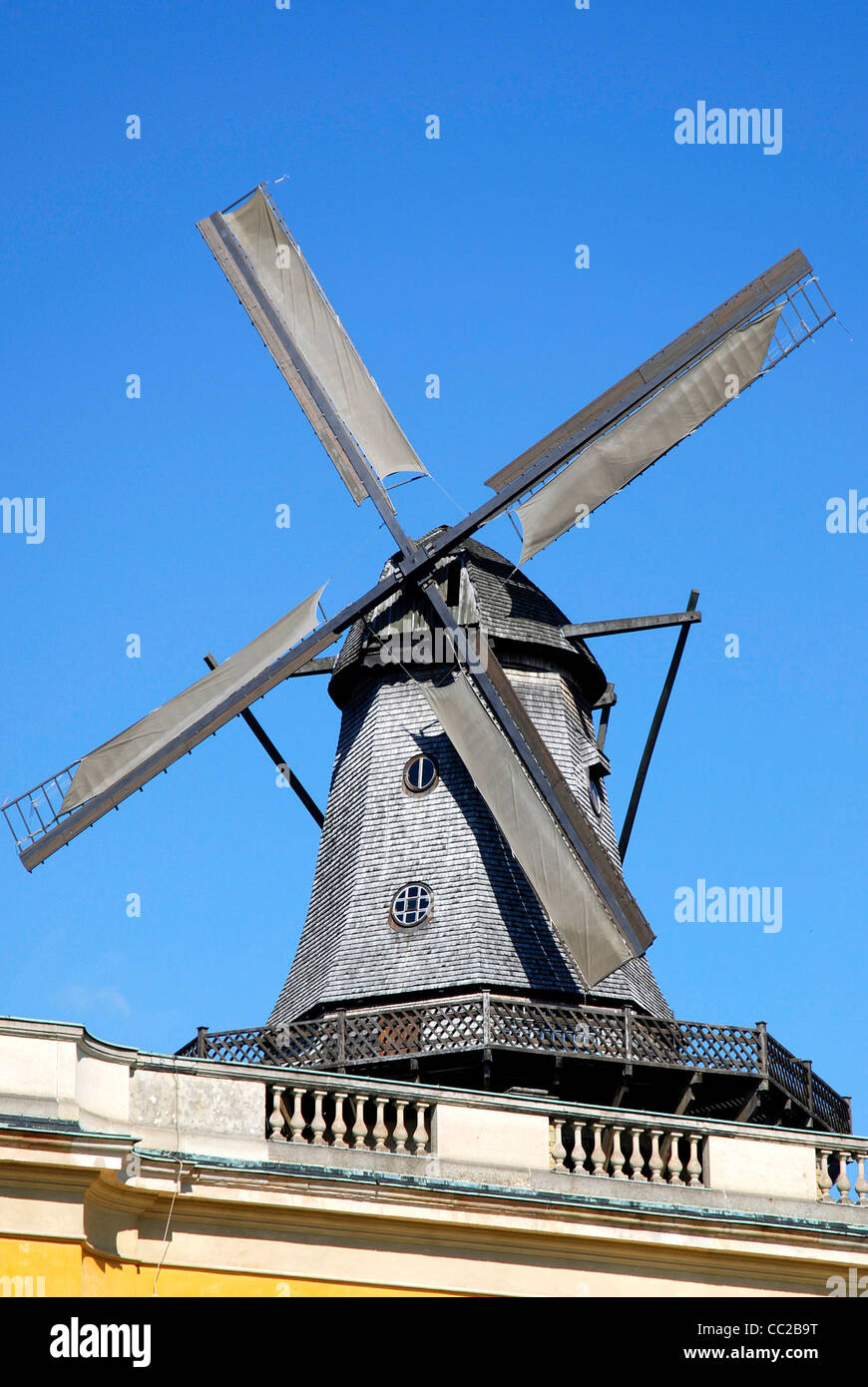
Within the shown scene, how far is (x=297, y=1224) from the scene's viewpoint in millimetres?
19250

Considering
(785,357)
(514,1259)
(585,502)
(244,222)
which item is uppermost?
(244,222)

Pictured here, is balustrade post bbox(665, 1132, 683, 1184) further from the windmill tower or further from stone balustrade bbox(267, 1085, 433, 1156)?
the windmill tower

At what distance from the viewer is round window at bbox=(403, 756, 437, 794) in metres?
28.9

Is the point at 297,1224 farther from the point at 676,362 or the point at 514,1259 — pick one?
the point at 676,362

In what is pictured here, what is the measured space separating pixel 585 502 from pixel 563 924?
6024 millimetres

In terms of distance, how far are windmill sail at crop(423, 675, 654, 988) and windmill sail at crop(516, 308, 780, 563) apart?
8.37ft

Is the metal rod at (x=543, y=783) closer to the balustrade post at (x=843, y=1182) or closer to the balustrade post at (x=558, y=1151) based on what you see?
the balustrade post at (x=843, y=1182)

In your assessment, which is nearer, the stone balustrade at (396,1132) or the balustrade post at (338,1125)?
the stone balustrade at (396,1132)

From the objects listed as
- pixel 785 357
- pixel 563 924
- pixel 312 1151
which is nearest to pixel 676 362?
pixel 785 357

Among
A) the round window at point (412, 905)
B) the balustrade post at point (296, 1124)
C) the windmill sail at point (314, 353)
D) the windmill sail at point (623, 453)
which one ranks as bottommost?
the balustrade post at point (296, 1124)

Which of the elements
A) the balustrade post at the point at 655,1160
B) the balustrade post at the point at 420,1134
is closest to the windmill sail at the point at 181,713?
the balustrade post at the point at 420,1134

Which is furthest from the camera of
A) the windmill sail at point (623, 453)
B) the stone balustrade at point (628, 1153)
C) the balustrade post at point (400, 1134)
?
the windmill sail at point (623, 453)

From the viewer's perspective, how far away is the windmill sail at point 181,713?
27.0 m

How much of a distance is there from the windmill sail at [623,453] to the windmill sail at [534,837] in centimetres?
255
